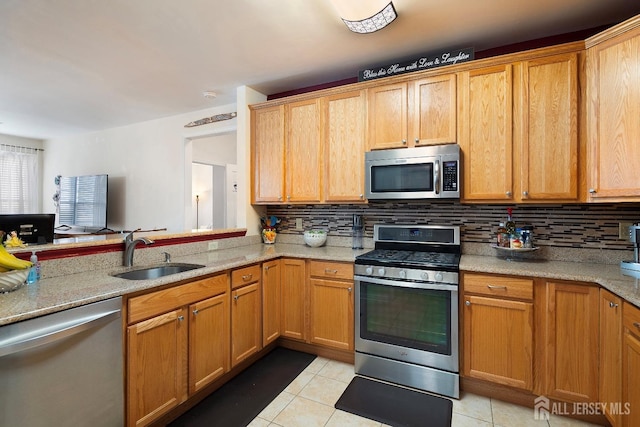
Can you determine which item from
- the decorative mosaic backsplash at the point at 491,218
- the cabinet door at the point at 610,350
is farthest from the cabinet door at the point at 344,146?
the cabinet door at the point at 610,350

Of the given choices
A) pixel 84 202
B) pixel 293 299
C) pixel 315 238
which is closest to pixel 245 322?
pixel 293 299

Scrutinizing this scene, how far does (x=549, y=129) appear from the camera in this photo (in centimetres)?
202

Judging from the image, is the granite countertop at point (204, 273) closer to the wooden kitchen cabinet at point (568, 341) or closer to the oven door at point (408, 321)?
the wooden kitchen cabinet at point (568, 341)

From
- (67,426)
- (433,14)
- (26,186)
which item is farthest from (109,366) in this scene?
(26,186)

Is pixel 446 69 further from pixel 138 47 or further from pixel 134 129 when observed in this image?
pixel 134 129

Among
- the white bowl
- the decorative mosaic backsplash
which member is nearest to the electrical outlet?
the decorative mosaic backsplash

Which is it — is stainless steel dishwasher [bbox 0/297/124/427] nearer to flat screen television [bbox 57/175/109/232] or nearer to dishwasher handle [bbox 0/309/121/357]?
dishwasher handle [bbox 0/309/121/357]

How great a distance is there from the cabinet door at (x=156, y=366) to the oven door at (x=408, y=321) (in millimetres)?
1241

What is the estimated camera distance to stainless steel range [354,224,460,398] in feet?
6.68

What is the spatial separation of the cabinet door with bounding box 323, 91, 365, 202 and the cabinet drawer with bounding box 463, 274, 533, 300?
42.2 inches

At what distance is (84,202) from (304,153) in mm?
4331

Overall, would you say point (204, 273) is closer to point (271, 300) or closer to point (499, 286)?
point (271, 300)

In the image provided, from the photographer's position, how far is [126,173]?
4.72 metres

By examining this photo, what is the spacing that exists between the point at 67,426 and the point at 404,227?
2.40 m
